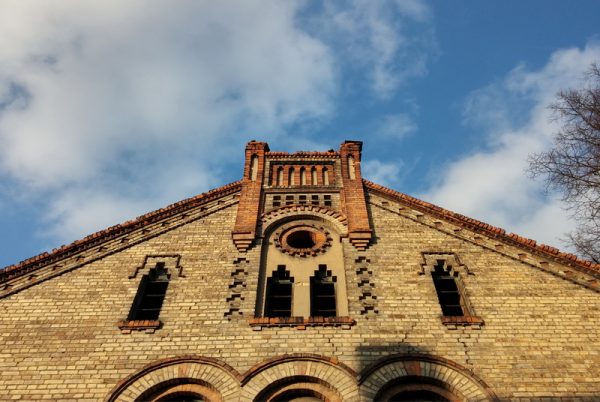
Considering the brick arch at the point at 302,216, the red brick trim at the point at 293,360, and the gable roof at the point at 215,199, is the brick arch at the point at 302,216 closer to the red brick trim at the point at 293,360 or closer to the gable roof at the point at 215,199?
the gable roof at the point at 215,199

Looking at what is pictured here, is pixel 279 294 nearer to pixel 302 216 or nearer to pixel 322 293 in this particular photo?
pixel 322 293

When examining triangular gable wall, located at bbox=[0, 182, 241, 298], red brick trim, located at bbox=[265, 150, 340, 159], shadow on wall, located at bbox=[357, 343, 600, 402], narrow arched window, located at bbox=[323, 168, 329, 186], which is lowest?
shadow on wall, located at bbox=[357, 343, 600, 402]

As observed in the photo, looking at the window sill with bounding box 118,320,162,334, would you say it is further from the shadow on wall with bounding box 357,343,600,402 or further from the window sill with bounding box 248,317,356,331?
the shadow on wall with bounding box 357,343,600,402

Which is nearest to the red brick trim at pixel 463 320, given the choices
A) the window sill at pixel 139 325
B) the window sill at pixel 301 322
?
the window sill at pixel 301 322

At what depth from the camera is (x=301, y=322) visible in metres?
9.87

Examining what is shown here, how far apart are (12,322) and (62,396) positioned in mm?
2343

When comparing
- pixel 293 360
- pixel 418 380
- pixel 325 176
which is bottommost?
pixel 418 380

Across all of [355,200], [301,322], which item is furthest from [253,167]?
[301,322]

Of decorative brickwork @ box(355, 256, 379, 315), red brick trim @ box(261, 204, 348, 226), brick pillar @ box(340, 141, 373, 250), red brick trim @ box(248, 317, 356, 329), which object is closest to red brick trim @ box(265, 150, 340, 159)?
brick pillar @ box(340, 141, 373, 250)

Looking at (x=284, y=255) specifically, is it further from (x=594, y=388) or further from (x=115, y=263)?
(x=594, y=388)

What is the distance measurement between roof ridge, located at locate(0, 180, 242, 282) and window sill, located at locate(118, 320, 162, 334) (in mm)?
2712

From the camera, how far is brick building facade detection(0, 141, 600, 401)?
897 cm

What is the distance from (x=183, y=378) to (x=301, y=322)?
2.39 m

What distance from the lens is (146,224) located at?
12.5 meters
